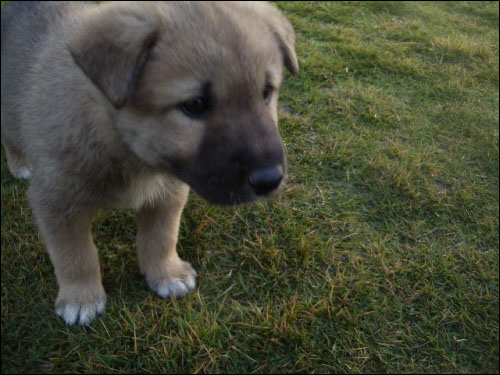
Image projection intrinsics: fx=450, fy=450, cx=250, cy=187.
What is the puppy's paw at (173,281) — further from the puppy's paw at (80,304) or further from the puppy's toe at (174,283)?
the puppy's paw at (80,304)

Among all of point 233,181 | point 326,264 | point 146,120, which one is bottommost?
point 326,264

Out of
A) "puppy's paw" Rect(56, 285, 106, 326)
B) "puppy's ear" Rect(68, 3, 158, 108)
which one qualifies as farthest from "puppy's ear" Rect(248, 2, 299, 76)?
"puppy's paw" Rect(56, 285, 106, 326)

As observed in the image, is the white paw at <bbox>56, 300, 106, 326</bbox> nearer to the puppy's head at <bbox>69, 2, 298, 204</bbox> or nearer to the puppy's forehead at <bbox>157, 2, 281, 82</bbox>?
the puppy's head at <bbox>69, 2, 298, 204</bbox>

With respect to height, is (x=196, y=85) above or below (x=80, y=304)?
above

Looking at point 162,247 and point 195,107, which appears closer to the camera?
point 195,107

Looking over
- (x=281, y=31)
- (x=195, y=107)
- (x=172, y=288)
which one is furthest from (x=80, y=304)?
(x=281, y=31)

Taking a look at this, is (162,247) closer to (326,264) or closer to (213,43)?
(326,264)

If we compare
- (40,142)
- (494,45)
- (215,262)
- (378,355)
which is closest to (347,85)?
(494,45)

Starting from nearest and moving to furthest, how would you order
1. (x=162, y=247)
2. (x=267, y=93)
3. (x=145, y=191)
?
(x=267, y=93) < (x=145, y=191) < (x=162, y=247)
